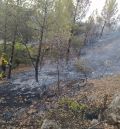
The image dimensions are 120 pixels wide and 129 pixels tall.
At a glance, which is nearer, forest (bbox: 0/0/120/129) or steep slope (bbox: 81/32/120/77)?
forest (bbox: 0/0/120/129)

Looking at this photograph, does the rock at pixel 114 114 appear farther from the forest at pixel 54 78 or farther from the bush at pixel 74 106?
the bush at pixel 74 106

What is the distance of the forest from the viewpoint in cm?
2391

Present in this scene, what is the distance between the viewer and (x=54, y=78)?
36.7 meters

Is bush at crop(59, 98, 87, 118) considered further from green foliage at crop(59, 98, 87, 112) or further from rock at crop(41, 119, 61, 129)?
rock at crop(41, 119, 61, 129)

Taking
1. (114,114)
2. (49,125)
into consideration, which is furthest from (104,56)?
(114,114)

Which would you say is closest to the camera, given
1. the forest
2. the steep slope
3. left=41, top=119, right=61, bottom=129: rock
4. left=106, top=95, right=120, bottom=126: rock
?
left=106, top=95, right=120, bottom=126: rock

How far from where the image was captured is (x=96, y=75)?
3725 cm

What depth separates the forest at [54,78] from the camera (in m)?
23.9

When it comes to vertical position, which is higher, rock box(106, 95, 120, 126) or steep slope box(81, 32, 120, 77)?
steep slope box(81, 32, 120, 77)

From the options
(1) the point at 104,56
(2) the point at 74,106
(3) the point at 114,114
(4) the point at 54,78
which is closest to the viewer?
(3) the point at 114,114

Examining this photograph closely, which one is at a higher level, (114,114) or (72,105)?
(114,114)

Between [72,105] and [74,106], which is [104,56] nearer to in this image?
[72,105]

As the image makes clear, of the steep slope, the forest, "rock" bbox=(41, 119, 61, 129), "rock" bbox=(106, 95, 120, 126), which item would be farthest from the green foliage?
the steep slope

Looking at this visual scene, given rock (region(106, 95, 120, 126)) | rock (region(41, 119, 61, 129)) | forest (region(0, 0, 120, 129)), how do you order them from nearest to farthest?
1. rock (region(106, 95, 120, 126))
2. rock (region(41, 119, 61, 129))
3. forest (region(0, 0, 120, 129))
